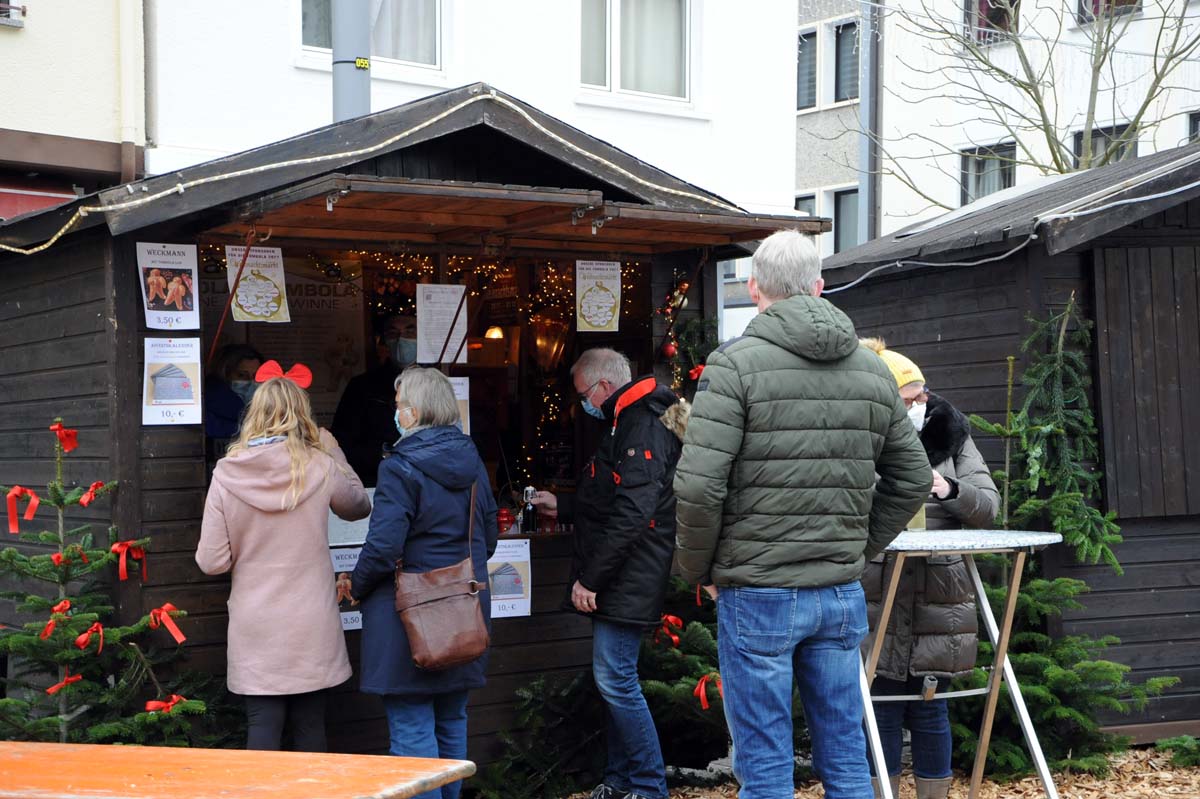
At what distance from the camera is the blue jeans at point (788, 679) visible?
13.2 feet

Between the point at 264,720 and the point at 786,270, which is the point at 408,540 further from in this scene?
the point at 786,270

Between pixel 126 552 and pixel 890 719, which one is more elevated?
pixel 126 552

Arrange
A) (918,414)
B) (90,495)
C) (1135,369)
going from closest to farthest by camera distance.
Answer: (90,495) < (918,414) < (1135,369)

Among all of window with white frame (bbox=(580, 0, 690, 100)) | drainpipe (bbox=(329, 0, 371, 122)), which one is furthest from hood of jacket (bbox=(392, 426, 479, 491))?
window with white frame (bbox=(580, 0, 690, 100))

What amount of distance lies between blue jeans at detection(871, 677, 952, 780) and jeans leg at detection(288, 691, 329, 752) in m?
2.18

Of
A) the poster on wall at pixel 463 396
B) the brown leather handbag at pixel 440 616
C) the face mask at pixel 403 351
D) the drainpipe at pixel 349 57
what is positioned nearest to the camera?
the brown leather handbag at pixel 440 616

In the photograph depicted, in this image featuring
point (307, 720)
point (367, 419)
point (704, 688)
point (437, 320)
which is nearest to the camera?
point (307, 720)

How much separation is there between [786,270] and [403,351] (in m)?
3.28

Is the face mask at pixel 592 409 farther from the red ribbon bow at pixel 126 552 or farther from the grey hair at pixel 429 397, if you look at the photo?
the red ribbon bow at pixel 126 552

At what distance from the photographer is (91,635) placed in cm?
520

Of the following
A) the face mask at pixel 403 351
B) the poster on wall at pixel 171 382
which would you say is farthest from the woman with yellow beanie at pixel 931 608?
the poster on wall at pixel 171 382

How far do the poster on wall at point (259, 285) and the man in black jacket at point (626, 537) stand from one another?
4.40 ft

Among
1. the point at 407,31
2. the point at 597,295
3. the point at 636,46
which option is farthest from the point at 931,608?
the point at 636,46

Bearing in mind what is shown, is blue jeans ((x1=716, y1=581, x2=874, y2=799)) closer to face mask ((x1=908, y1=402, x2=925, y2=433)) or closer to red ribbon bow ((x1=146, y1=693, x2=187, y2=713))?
face mask ((x1=908, y1=402, x2=925, y2=433))
